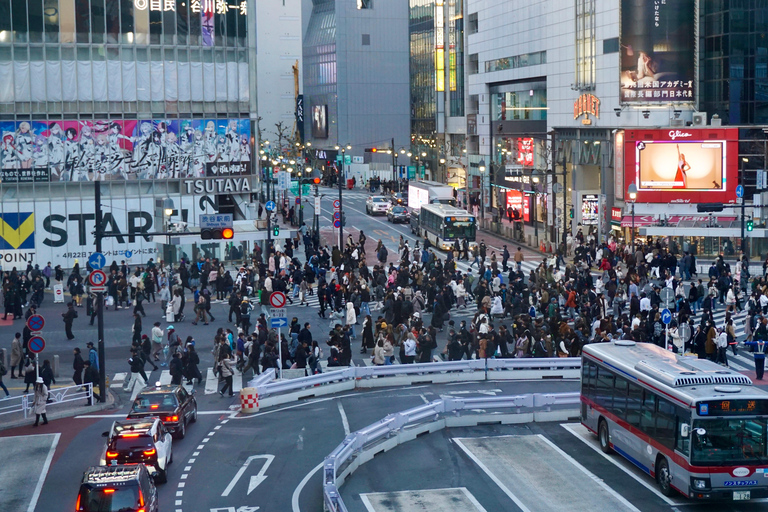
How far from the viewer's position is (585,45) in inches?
2798

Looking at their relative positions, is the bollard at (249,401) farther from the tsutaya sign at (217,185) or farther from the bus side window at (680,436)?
the tsutaya sign at (217,185)

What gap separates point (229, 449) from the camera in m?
25.3

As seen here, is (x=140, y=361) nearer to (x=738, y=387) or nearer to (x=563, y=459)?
(x=563, y=459)

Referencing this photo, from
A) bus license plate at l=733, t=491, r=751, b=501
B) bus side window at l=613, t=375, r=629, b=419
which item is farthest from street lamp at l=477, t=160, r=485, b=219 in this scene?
bus license plate at l=733, t=491, r=751, b=501

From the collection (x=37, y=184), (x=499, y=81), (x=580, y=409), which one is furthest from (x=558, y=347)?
(x=499, y=81)

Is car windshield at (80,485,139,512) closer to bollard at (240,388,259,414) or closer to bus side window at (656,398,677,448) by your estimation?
bus side window at (656,398,677,448)

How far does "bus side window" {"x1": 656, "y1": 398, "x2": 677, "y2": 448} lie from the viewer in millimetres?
20203

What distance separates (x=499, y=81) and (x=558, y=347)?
58.4 metres

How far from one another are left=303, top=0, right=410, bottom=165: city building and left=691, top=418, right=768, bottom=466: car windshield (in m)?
128

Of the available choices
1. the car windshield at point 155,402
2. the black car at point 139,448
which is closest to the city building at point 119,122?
the car windshield at point 155,402

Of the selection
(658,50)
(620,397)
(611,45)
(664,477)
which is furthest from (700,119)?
(664,477)

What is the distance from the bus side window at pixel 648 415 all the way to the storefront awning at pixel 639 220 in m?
42.5

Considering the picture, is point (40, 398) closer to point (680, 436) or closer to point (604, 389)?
point (604, 389)

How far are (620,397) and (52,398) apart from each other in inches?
633
